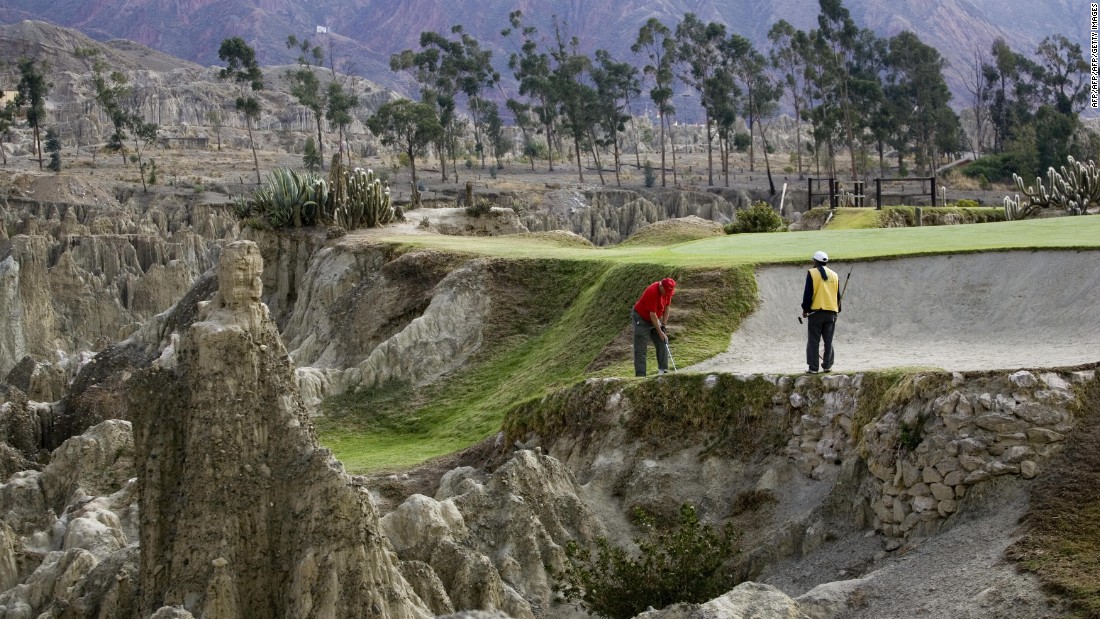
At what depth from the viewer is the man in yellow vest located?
16922 mm

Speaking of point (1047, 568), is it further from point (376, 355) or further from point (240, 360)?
point (376, 355)

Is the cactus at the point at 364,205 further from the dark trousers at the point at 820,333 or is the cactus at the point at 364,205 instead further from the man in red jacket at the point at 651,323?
the dark trousers at the point at 820,333

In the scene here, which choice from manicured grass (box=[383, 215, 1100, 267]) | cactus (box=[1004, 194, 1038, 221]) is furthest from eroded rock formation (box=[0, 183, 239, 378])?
cactus (box=[1004, 194, 1038, 221])

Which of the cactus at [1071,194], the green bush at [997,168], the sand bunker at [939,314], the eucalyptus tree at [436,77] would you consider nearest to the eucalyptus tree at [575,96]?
the eucalyptus tree at [436,77]

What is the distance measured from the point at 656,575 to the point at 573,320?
371 inches

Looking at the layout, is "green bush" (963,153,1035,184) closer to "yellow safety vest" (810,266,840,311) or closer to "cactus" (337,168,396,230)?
"cactus" (337,168,396,230)

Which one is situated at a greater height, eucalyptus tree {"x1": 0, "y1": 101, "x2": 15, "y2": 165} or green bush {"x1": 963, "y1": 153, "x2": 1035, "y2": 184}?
eucalyptus tree {"x1": 0, "y1": 101, "x2": 15, "y2": 165}

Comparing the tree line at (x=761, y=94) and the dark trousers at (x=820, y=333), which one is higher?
the tree line at (x=761, y=94)

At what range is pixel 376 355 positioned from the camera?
24.9m

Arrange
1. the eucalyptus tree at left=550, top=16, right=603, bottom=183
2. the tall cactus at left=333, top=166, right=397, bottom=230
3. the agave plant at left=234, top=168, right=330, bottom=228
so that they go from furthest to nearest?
the eucalyptus tree at left=550, top=16, right=603, bottom=183, the tall cactus at left=333, top=166, right=397, bottom=230, the agave plant at left=234, top=168, right=330, bottom=228

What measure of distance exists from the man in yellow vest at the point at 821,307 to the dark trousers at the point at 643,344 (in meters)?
2.28

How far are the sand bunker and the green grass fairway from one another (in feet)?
1.17

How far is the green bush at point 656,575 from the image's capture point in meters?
14.6

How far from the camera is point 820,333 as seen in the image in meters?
17.1
